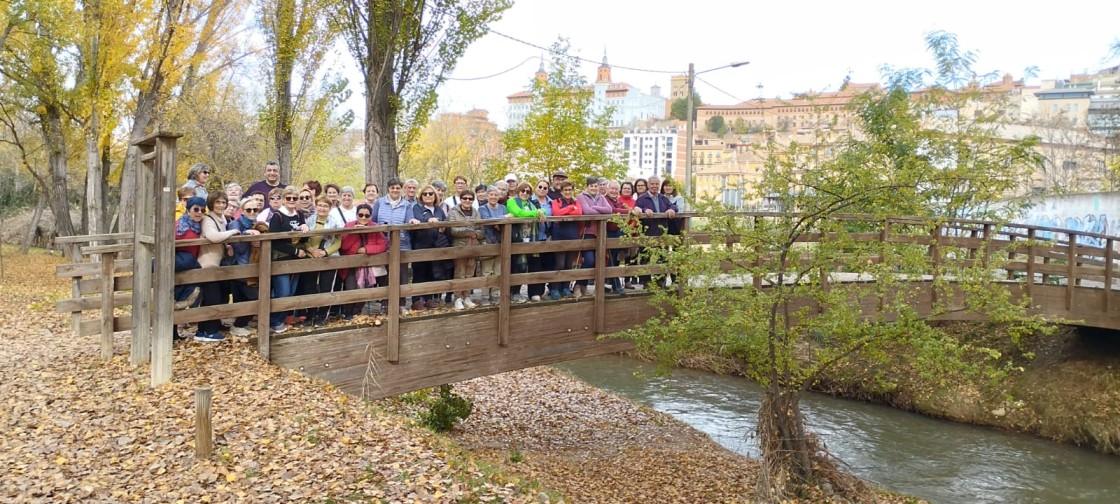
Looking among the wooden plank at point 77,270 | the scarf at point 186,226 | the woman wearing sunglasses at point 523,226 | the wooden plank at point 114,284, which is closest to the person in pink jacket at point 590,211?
the woman wearing sunglasses at point 523,226

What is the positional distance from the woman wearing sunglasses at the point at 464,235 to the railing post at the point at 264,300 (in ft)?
6.99

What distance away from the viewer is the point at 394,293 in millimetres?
8508

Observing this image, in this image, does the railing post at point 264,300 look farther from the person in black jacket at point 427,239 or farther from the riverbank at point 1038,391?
the riverbank at point 1038,391

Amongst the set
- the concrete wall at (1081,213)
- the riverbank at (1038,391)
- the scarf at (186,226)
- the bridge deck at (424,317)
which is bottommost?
the riverbank at (1038,391)

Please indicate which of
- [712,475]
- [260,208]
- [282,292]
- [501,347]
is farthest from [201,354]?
[712,475]

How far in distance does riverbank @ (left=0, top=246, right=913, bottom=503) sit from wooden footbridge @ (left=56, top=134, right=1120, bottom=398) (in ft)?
1.31

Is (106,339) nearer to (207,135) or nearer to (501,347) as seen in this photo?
(501,347)

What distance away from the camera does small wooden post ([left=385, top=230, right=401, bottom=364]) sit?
8.50 m

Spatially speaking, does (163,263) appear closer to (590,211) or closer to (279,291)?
(279,291)

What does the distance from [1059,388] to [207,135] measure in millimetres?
23560

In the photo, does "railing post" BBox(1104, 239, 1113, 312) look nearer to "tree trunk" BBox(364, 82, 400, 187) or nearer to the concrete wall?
the concrete wall

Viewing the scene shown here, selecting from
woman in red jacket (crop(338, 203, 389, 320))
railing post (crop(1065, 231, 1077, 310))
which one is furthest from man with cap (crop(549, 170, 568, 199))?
railing post (crop(1065, 231, 1077, 310))

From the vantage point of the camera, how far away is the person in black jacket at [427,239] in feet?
30.1

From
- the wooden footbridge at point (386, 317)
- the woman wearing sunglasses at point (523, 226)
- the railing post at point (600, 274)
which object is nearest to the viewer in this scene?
the wooden footbridge at point (386, 317)
